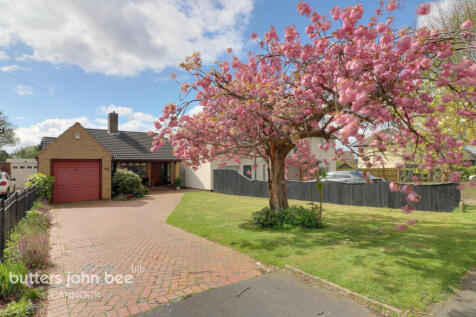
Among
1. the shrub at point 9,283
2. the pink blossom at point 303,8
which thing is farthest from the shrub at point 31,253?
the pink blossom at point 303,8

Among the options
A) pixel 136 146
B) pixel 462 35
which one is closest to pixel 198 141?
pixel 462 35

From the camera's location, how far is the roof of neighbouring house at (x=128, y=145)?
69.0 ft

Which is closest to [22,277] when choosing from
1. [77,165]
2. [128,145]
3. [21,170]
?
[77,165]

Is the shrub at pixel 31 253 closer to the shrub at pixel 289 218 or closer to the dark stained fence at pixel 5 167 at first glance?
the shrub at pixel 289 218

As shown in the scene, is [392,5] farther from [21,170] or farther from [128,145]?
[21,170]

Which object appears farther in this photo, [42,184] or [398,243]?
[42,184]

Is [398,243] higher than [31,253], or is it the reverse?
[31,253]

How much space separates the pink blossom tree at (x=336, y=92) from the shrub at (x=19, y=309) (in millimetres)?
4702

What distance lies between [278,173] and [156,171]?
17690 mm

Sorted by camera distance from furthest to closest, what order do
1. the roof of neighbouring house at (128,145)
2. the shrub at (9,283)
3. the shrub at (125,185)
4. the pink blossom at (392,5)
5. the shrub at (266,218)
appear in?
the roof of neighbouring house at (128,145), the shrub at (125,185), the shrub at (266,218), the pink blossom at (392,5), the shrub at (9,283)

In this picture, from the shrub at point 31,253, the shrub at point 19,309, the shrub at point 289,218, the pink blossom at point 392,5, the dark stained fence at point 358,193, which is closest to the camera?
the shrub at point 19,309

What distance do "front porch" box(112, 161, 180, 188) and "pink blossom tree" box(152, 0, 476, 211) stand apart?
47.6ft

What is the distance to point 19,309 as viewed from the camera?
11.1 feet

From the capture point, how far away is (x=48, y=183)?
14078 millimetres
